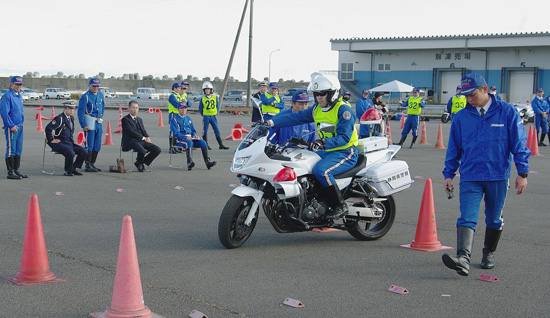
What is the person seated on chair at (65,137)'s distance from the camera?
13.6m

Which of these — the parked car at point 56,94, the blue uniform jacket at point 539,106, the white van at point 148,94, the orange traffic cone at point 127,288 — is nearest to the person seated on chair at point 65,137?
the orange traffic cone at point 127,288

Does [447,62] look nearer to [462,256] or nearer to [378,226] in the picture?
[378,226]

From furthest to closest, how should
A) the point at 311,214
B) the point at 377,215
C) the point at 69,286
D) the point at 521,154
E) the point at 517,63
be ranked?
the point at 517,63
the point at 377,215
the point at 311,214
the point at 521,154
the point at 69,286

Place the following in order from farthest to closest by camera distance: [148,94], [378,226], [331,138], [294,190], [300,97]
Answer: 1. [148,94]
2. [300,97]
3. [378,226]
4. [331,138]
5. [294,190]

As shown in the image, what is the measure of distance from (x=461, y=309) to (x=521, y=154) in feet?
5.89

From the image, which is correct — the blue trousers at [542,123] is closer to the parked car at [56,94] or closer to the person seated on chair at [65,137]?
the person seated on chair at [65,137]

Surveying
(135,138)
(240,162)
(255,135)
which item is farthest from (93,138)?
(240,162)

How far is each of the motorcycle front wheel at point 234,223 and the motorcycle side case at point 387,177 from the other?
1540mm

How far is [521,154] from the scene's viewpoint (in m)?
6.39

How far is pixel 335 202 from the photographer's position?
7691 mm

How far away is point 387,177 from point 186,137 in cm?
805

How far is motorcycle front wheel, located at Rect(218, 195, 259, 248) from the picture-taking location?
716 centimetres

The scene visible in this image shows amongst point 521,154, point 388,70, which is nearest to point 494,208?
point 521,154

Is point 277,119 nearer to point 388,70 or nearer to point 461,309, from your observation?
point 461,309
